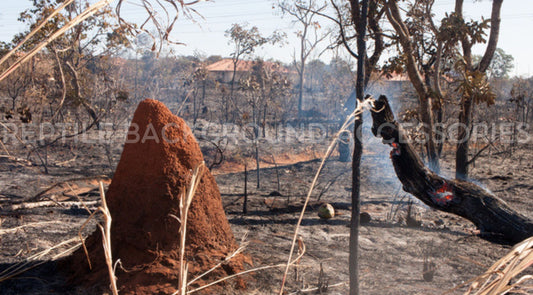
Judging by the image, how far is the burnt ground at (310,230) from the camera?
3637 millimetres

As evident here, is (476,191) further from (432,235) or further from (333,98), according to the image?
(333,98)

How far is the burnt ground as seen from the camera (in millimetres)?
3637

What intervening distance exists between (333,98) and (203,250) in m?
26.9

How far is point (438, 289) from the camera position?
3844 millimetres

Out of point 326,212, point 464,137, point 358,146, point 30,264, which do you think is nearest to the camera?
point 358,146

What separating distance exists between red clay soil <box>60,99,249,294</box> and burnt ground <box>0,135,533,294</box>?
10.8 inches

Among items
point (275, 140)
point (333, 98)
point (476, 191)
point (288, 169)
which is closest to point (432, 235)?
point (476, 191)

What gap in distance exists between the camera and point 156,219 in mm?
3160

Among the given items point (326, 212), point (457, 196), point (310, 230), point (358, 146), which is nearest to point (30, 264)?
point (358, 146)

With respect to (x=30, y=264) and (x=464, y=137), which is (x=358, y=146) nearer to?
(x=30, y=264)

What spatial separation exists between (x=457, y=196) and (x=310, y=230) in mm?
2329

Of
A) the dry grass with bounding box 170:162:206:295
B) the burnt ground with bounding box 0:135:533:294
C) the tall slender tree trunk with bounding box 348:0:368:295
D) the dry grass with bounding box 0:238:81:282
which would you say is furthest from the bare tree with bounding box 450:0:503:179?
the dry grass with bounding box 170:162:206:295

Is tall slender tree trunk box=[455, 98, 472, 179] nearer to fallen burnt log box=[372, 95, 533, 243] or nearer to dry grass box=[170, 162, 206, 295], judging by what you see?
fallen burnt log box=[372, 95, 533, 243]

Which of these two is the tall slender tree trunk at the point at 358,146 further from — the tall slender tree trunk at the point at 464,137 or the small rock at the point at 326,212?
the tall slender tree trunk at the point at 464,137
